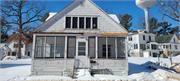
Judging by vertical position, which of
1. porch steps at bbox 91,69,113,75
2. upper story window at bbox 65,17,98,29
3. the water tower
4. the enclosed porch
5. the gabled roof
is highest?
the water tower

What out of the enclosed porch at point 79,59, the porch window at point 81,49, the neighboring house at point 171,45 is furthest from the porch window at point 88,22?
the neighboring house at point 171,45

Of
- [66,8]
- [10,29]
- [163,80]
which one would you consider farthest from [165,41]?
[10,29]

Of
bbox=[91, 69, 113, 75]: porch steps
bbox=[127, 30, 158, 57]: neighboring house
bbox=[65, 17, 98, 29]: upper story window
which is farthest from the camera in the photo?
bbox=[127, 30, 158, 57]: neighboring house

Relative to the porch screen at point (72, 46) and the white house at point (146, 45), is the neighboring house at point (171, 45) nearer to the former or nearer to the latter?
the white house at point (146, 45)

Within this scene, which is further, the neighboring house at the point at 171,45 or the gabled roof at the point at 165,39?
the gabled roof at the point at 165,39

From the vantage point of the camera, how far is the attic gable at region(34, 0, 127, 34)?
12.1m

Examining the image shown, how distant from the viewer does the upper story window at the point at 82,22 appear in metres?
12.4

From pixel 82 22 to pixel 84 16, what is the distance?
24.7 inches

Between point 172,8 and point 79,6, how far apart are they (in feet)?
35.2

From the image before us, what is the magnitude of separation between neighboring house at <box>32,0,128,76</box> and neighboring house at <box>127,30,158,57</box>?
25319 millimetres

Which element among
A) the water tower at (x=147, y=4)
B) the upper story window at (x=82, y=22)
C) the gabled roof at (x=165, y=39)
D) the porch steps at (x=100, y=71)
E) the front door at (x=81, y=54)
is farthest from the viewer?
the water tower at (x=147, y=4)

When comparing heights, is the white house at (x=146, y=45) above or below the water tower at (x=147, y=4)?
below

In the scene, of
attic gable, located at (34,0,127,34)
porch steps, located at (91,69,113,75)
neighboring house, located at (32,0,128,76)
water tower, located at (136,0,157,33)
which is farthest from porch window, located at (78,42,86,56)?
water tower, located at (136,0,157,33)

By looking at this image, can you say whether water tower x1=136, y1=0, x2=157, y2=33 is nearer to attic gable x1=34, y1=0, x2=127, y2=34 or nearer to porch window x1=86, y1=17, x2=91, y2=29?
attic gable x1=34, y1=0, x2=127, y2=34
